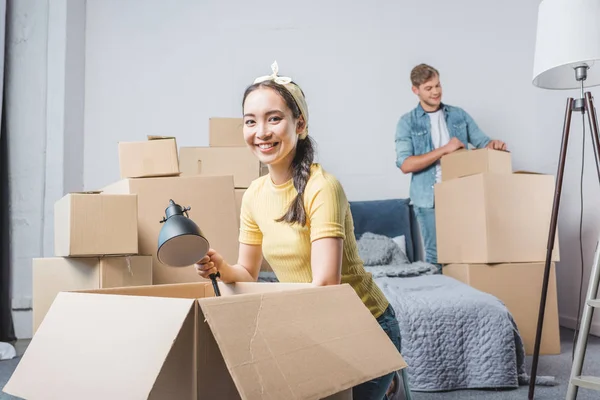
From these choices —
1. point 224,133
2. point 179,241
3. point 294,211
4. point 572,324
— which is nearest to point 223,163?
point 224,133

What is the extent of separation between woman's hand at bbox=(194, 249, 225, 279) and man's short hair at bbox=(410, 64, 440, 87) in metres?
2.78

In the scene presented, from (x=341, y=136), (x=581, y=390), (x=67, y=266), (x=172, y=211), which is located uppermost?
(x=341, y=136)

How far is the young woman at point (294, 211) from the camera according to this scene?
3.50 ft

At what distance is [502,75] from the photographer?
3.79 metres

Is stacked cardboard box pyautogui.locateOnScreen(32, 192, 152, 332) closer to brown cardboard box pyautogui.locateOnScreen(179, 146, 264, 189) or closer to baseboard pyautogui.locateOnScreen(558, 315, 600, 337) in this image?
brown cardboard box pyautogui.locateOnScreen(179, 146, 264, 189)

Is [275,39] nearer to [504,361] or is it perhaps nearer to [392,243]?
[392,243]

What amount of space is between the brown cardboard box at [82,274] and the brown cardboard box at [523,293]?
1.57 meters

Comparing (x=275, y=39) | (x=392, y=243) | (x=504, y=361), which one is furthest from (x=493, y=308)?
(x=275, y=39)

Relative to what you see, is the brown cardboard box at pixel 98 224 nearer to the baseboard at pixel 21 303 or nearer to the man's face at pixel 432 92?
the baseboard at pixel 21 303

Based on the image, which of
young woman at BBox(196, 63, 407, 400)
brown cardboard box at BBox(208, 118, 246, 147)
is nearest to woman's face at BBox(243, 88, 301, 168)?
young woman at BBox(196, 63, 407, 400)

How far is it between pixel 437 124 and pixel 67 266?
235cm

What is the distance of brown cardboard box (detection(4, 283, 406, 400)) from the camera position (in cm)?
63

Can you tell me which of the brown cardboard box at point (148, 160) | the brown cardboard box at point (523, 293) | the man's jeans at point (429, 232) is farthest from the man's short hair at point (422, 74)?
the brown cardboard box at point (148, 160)

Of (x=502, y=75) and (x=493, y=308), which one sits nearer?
(x=493, y=308)
